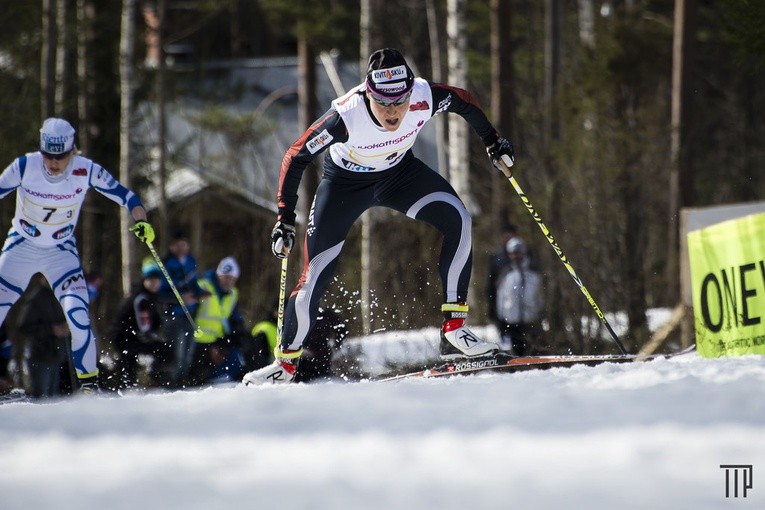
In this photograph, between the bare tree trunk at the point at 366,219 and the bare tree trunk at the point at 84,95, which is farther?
the bare tree trunk at the point at 84,95

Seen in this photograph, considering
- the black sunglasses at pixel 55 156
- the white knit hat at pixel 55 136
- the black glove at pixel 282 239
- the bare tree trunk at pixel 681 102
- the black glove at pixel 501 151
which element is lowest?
the black glove at pixel 282 239

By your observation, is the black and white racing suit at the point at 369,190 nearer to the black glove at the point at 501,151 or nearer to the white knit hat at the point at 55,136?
the black glove at the point at 501,151

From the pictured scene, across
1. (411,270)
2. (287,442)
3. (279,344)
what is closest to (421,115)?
(279,344)

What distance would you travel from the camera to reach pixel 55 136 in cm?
744

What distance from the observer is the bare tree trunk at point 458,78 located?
1605 centimetres

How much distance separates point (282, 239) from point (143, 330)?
12.5 ft

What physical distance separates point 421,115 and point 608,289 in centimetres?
705

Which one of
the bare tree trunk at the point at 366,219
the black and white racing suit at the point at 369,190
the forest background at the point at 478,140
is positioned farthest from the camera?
the bare tree trunk at the point at 366,219

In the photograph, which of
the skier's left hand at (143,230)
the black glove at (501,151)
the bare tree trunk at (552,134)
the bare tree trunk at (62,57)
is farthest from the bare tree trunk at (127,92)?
the black glove at (501,151)

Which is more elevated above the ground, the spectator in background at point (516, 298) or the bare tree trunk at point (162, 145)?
the bare tree trunk at point (162, 145)

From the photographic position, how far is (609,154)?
1466 centimetres

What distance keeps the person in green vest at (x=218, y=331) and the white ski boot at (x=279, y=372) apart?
9.62 ft

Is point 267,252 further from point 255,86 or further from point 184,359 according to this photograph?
point 255,86

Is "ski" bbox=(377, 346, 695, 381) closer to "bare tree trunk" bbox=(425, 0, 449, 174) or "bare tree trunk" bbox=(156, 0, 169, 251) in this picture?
"bare tree trunk" bbox=(156, 0, 169, 251)
